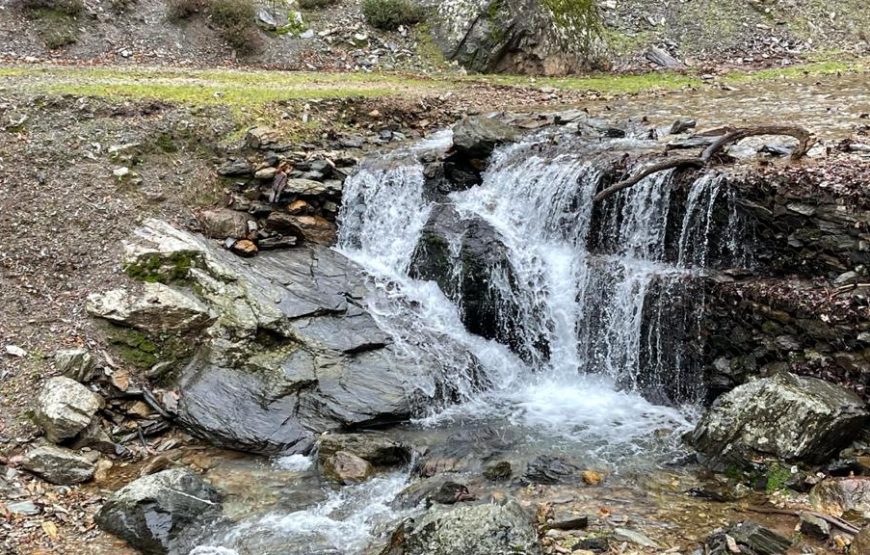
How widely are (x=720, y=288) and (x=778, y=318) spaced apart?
0.86 metres

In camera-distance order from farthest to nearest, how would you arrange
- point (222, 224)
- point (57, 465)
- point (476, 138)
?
point (476, 138) → point (222, 224) → point (57, 465)

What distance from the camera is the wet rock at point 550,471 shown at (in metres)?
7.63

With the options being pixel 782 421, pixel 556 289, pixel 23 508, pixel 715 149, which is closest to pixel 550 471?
pixel 782 421

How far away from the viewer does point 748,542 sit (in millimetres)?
5852

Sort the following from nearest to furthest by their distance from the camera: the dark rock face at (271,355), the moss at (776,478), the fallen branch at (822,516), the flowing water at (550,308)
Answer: the fallen branch at (822,516) → the moss at (776,478) → the flowing water at (550,308) → the dark rock face at (271,355)

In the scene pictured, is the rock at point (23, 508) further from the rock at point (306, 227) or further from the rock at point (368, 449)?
the rock at point (306, 227)

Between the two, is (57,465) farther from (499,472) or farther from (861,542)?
(861,542)

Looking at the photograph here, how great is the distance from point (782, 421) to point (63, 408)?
829 centimetres

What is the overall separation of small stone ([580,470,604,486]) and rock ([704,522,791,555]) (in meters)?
1.60

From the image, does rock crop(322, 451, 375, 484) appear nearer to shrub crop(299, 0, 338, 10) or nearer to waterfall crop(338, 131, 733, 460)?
waterfall crop(338, 131, 733, 460)

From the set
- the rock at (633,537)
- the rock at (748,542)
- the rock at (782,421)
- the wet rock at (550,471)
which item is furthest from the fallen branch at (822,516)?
the wet rock at (550,471)

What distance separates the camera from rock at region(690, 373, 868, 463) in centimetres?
730

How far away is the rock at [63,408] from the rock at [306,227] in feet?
14.5

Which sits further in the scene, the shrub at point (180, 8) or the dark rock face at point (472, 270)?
the shrub at point (180, 8)
